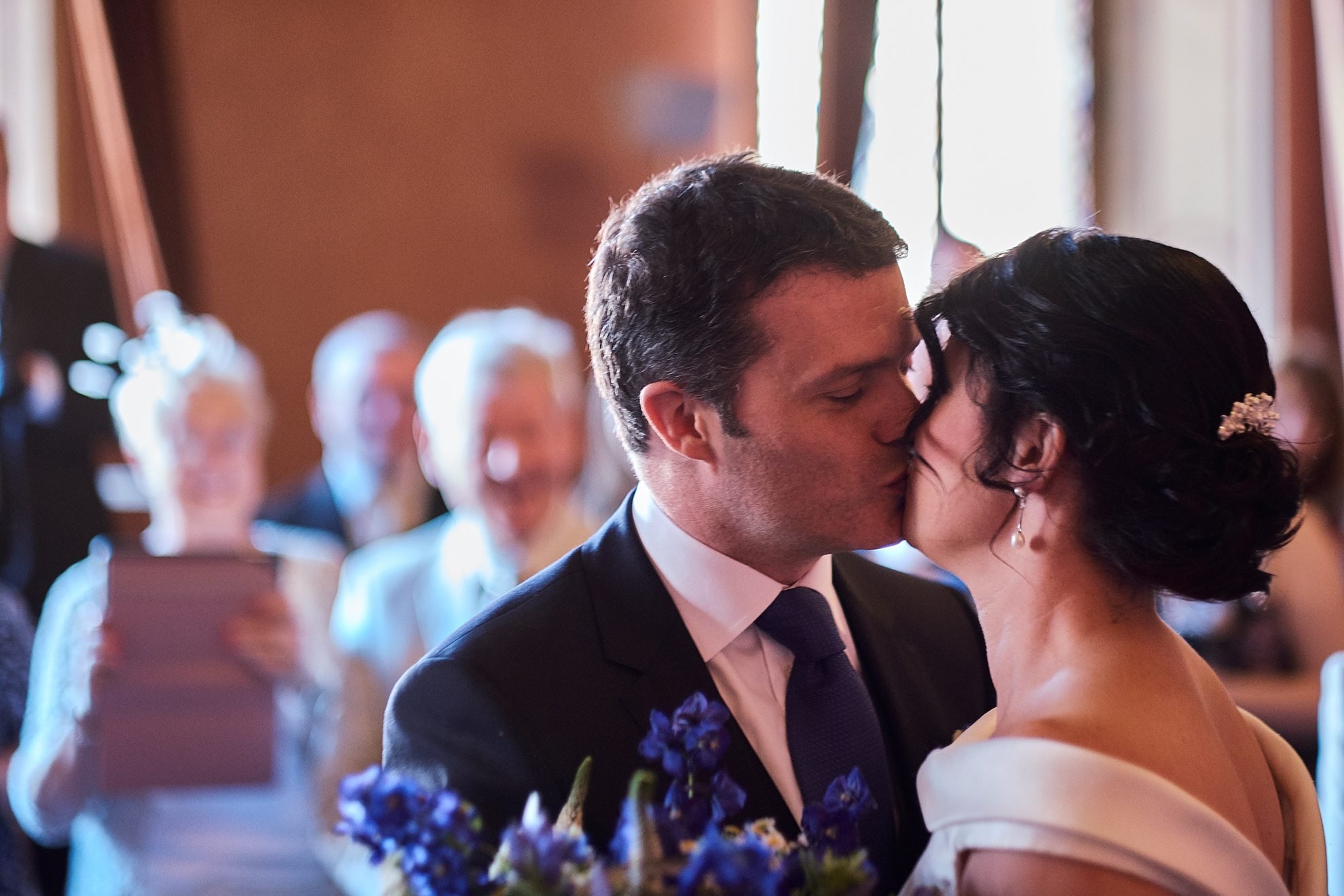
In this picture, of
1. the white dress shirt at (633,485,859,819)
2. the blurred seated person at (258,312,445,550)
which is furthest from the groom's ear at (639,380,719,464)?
the blurred seated person at (258,312,445,550)

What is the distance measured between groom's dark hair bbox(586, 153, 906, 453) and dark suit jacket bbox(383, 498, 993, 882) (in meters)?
0.26

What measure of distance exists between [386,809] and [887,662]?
37.1 inches

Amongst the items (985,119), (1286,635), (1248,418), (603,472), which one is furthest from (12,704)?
(985,119)

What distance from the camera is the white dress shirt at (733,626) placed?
70.5 inches

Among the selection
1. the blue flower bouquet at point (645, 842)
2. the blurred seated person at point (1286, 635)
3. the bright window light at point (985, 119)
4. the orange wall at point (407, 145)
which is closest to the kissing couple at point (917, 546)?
the blue flower bouquet at point (645, 842)

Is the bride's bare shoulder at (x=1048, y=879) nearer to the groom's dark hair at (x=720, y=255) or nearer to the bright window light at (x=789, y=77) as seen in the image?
the groom's dark hair at (x=720, y=255)

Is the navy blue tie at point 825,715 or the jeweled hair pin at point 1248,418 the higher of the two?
the jeweled hair pin at point 1248,418

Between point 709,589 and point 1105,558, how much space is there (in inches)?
21.3

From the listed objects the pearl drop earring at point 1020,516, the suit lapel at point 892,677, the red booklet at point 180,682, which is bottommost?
the red booklet at point 180,682

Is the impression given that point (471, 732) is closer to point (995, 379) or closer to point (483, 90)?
point (995, 379)

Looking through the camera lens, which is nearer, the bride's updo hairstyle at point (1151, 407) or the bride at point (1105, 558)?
the bride at point (1105, 558)

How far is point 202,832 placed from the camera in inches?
110

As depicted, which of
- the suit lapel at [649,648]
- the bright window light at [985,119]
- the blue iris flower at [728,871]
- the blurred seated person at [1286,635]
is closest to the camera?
the blue iris flower at [728,871]

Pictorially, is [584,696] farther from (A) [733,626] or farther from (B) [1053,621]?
(B) [1053,621]
